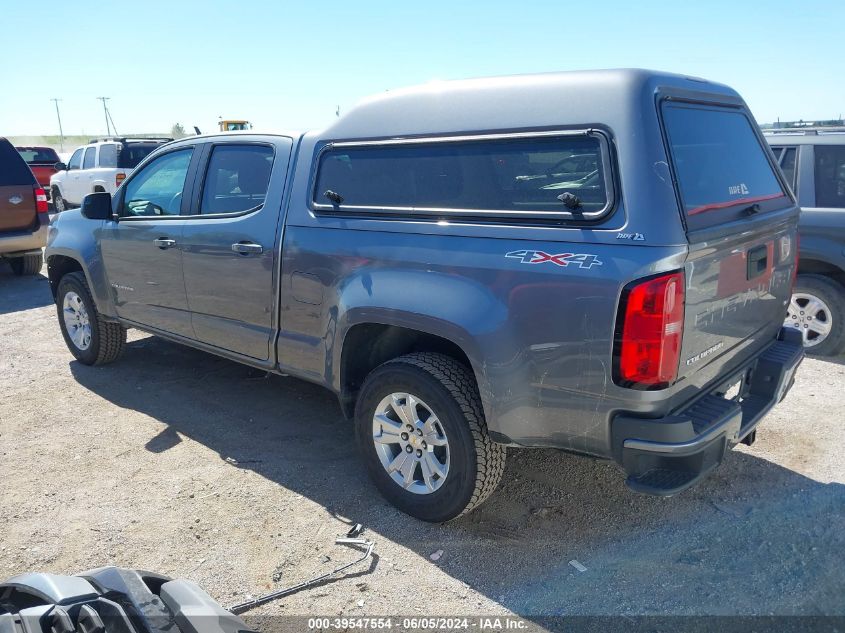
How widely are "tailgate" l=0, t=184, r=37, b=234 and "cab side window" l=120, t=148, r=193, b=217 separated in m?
5.44

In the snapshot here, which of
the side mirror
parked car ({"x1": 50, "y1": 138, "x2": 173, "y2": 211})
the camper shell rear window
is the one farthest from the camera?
parked car ({"x1": 50, "y1": 138, "x2": 173, "y2": 211})

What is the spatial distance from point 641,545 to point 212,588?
6.56 feet

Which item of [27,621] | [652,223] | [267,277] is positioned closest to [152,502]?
[267,277]

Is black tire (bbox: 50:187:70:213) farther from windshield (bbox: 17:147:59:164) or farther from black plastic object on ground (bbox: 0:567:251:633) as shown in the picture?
black plastic object on ground (bbox: 0:567:251:633)

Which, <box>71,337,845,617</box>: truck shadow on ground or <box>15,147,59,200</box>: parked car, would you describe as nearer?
<box>71,337,845,617</box>: truck shadow on ground

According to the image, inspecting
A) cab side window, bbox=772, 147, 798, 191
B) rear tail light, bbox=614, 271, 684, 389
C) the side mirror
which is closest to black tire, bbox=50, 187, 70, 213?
the side mirror

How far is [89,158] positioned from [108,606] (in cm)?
1668

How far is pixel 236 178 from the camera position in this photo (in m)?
4.47

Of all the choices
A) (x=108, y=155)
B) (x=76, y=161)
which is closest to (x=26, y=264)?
(x=108, y=155)

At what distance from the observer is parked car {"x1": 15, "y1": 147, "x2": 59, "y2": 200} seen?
19452 millimetres

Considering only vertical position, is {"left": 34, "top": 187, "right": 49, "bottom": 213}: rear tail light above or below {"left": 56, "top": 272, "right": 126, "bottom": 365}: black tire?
above

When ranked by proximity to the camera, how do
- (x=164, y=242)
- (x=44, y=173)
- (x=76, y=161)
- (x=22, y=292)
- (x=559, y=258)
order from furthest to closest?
(x=44, y=173)
(x=76, y=161)
(x=22, y=292)
(x=164, y=242)
(x=559, y=258)

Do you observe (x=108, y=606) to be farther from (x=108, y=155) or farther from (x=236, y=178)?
(x=108, y=155)

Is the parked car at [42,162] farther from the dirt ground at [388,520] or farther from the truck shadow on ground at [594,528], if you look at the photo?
the truck shadow on ground at [594,528]
